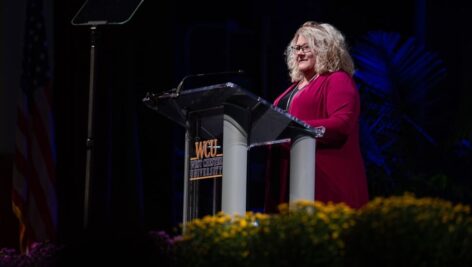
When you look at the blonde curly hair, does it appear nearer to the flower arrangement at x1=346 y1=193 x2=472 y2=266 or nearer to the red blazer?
the red blazer

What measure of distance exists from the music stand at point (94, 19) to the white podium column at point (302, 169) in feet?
3.74

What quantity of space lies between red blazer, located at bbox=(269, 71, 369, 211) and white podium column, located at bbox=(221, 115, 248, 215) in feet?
1.72

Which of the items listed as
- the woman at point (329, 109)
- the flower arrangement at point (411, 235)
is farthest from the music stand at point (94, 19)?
the flower arrangement at point (411, 235)

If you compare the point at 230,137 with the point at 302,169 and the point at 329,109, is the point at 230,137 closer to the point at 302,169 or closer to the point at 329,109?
the point at 302,169

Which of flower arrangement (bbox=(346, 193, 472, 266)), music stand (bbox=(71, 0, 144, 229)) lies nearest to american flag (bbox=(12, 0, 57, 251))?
music stand (bbox=(71, 0, 144, 229))

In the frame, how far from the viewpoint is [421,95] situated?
22.6 ft

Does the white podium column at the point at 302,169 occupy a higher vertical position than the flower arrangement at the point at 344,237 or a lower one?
higher

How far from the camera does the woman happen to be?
4.48 meters

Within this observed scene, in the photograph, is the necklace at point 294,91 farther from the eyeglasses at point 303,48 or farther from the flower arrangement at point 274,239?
the flower arrangement at point 274,239

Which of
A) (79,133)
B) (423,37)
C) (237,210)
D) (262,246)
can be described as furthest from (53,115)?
(262,246)

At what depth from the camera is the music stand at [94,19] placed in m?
4.81

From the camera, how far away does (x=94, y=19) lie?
4.92 m

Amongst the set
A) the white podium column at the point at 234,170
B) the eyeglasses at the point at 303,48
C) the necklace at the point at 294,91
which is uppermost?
the eyeglasses at the point at 303,48

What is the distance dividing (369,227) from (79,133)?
428 cm
